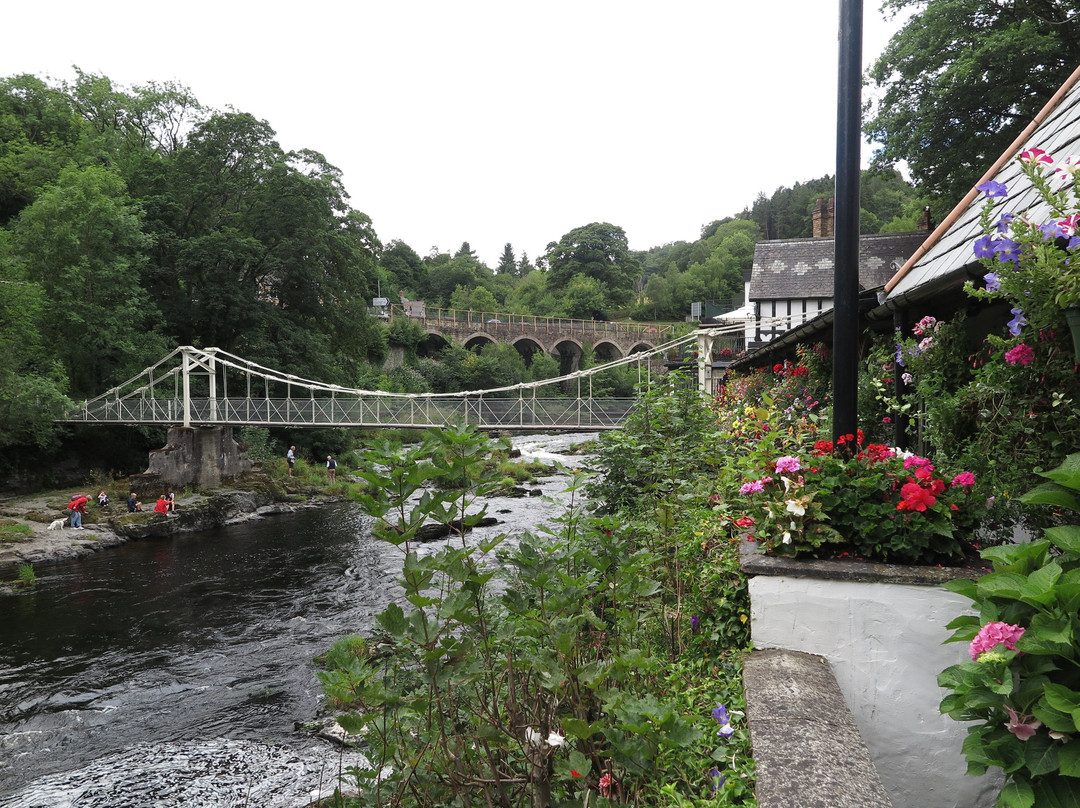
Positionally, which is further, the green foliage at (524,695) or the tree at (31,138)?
the tree at (31,138)

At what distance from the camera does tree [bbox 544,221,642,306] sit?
5769cm

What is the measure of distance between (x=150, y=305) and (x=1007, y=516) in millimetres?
21910

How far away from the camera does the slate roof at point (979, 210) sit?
6.59ft

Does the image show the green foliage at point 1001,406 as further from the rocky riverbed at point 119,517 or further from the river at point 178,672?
the rocky riverbed at point 119,517

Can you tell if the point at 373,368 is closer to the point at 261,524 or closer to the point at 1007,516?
the point at 261,524

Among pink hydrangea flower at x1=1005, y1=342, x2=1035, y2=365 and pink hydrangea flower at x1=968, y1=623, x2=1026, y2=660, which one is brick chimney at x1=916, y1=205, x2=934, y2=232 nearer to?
pink hydrangea flower at x1=1005, y1=342, x2=1035, y2=365

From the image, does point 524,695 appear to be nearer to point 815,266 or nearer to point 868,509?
point 868,509

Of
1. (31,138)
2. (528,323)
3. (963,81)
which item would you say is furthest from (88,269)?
(528,323)

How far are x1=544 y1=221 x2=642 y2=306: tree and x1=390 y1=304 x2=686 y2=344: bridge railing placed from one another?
13.0 meters

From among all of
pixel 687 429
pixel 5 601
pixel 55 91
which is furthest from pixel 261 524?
pixel 55 91

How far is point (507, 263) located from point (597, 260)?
21859 millimetres

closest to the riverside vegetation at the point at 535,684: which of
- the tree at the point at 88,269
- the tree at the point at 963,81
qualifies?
the tree at the point at 963,81

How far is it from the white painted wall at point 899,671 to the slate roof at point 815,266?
14.9 m

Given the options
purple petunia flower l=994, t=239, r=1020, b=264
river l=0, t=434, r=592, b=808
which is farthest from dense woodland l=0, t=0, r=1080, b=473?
purple petunia flower l=994, t=239, r=1020, b=264
